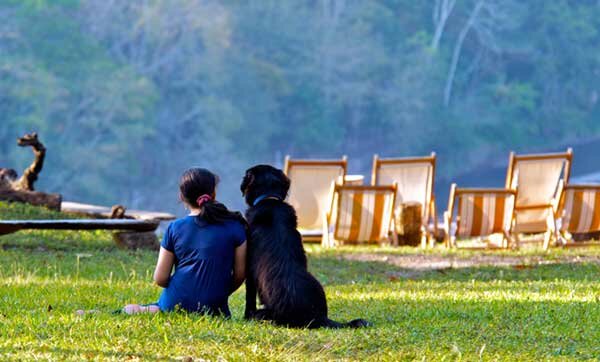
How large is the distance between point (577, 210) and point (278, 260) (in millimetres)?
9367

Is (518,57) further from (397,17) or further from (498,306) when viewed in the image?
(498,306)

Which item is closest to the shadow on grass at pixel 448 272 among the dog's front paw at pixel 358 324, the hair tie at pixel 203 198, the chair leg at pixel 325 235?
the chair leg at pixel 325 235

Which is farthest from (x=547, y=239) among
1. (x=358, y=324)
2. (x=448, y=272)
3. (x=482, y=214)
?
(x=358, y=324)

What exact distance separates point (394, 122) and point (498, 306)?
191ft

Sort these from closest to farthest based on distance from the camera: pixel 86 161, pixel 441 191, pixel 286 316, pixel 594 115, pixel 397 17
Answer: pixel 286 316
pixel 86 161
pixel 441 191
pixel 397 17
pixel 594 115

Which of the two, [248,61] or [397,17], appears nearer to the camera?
[248,61]

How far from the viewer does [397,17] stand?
7181 centimetres

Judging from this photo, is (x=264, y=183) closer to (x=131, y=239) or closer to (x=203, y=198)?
(x=203, y=198)

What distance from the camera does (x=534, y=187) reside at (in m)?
14.8

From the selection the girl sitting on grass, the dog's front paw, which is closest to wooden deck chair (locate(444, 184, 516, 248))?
the dog's front paw

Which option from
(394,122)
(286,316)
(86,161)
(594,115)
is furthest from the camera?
(594,115)

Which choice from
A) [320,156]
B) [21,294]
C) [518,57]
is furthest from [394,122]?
[21,294]

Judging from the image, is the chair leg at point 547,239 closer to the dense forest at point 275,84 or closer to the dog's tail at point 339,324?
the dog's tail at point 339,324

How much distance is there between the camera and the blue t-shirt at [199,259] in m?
6.11
